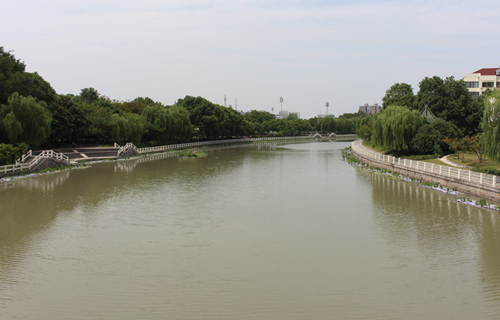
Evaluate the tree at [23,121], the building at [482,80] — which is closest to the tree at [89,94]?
the tree at [23,121]

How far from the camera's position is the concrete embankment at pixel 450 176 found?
19.8m

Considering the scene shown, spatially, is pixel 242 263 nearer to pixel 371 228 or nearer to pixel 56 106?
pixel 371 228

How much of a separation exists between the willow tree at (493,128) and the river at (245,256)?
3.14 metres

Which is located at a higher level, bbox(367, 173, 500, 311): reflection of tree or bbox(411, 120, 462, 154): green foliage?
bbox(411, 120, 462, 154): green foliage

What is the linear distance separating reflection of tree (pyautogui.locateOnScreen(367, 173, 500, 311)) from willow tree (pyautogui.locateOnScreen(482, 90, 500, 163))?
9.94 feet

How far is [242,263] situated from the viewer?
11578mm

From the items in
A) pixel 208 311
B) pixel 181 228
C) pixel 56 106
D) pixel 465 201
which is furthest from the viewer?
pixel 56 106

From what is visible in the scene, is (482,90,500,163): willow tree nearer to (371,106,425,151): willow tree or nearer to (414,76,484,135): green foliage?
(371,106,425,151): willow tree

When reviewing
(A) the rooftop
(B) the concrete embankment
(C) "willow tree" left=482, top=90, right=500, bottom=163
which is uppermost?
(A) the rooftop

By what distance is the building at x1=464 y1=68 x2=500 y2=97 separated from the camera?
68.2 metres

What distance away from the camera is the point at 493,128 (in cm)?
2020

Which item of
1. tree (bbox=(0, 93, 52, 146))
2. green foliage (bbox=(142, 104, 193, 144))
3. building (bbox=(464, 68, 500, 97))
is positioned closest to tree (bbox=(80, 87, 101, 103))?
green foliage (bbox=(142, 104, 193, 144))

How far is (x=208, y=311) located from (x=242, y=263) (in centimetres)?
291

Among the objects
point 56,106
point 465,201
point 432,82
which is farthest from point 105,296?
point 432,82
